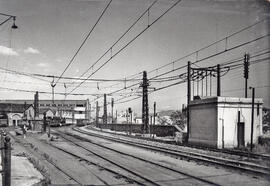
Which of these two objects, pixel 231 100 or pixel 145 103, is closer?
pixel 231 100

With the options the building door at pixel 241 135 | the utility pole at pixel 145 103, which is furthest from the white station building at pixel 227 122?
the utility pole at pixel 145 103

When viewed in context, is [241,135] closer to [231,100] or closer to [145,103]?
[231,100]

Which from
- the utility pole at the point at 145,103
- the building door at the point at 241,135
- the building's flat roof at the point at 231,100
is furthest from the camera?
the utility pole at the point at 145,103

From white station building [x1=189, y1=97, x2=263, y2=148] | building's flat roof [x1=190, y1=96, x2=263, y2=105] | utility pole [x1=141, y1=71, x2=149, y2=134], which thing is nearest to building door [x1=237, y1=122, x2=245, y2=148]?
white station building [x1=189, y1=97, x2=263, y2=148]

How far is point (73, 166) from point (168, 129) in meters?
25.5

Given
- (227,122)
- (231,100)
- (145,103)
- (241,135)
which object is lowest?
(241,135)

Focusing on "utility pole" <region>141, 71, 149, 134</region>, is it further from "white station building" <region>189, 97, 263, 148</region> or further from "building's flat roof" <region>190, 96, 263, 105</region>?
"white station building" <region>189, 97, 263, 148</region>

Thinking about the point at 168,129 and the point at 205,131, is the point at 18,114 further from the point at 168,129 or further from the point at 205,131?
the point at 205,131

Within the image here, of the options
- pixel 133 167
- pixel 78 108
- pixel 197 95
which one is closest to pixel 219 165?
pixel 133 167

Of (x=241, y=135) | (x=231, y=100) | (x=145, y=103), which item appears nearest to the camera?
(x=231, y=100)

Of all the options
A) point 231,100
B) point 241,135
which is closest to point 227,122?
point 241,135

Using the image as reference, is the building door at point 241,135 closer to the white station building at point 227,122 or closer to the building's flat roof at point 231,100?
the white station building at point 227,122

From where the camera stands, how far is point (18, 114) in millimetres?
79875

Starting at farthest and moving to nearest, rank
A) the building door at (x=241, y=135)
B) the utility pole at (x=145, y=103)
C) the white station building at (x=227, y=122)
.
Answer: the utility pole at (x=145, y=103), the building door at (x=241, y=135), the white station building at (x=227, y=122)
